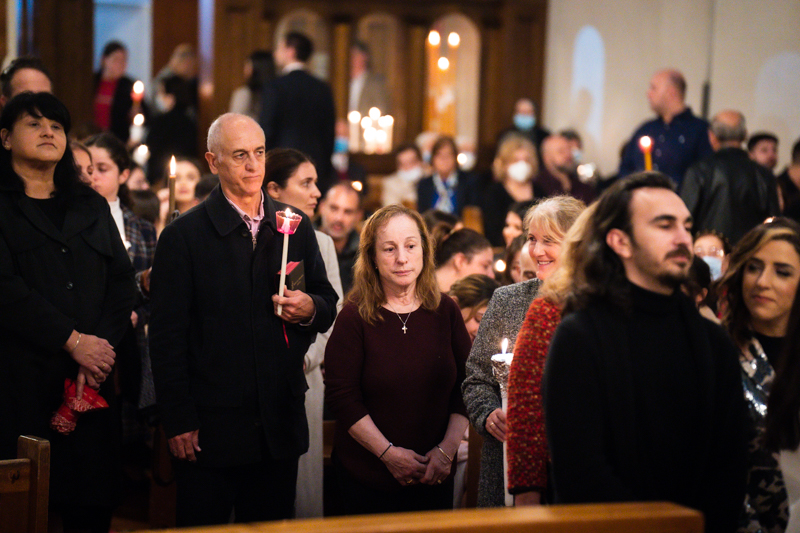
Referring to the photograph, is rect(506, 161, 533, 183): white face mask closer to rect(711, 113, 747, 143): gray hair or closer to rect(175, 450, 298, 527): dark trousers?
rect(711, 113, 747, 143): gray hair

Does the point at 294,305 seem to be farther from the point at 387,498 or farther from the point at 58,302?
the point at 58,302

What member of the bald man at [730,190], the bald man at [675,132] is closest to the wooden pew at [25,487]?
the bald man at [730,190]

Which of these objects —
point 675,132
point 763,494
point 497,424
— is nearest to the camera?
point 763,494

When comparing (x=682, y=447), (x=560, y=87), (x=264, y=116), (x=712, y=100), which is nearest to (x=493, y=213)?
(x=264, y=116)

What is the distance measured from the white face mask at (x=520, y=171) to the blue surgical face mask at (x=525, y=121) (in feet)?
6.84

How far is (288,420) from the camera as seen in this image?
291 cm

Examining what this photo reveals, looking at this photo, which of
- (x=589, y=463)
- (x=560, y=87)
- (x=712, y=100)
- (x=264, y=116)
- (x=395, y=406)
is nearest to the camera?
(x=589, y=463)

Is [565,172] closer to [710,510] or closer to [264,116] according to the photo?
[264,116]

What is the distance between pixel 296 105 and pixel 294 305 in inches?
157

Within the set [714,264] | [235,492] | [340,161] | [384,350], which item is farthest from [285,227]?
[340,161]

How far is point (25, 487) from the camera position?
2.35m

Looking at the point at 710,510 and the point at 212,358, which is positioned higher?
the point at 212,358

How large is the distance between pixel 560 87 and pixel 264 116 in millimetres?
4323

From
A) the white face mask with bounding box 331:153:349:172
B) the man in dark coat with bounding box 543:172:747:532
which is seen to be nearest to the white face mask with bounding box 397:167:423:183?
the white face mask with bounding box 331:153:349:172
